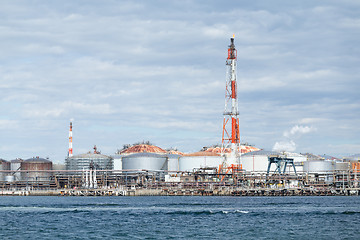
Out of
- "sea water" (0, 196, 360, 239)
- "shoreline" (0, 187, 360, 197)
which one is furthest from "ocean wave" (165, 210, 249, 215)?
"shoreline" (0, 187, 360, 197)

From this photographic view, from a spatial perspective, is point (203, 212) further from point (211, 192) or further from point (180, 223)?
point (211, 192)

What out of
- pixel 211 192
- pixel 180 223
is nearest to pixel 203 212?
pixel 180 223

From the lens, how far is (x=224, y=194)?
177625 millimetres

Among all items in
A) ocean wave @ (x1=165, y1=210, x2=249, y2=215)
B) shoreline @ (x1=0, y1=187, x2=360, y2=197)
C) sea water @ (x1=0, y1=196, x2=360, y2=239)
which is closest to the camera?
sea water @ (x1=0, y1=196, x2=360, y2=239)

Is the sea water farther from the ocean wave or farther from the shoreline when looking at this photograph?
the shoreline

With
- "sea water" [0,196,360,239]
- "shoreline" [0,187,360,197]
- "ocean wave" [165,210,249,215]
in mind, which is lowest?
"sea water" [0,196,360,239]

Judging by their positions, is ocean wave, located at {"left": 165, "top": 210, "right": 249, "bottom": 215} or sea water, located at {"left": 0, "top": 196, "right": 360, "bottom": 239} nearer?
sea water, located at {"left": 0, "top": 196, "right": 360, "bottom": 239}

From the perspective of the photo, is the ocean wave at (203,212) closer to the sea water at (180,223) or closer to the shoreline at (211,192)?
the sea water at (180,223)

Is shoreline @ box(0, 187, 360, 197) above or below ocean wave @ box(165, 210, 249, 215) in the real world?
above

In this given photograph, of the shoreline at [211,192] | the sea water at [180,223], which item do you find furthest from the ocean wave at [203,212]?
the shoreline at [211,192]

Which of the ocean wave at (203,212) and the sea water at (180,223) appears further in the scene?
the ocean wave at (203,212)

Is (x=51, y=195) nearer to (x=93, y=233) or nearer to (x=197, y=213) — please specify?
(x=197, y=213)

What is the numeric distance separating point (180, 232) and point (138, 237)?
21.6 ft

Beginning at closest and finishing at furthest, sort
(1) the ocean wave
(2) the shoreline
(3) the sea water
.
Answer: (3) the sea water → (1) the ocean wave → (2) the shoreline
